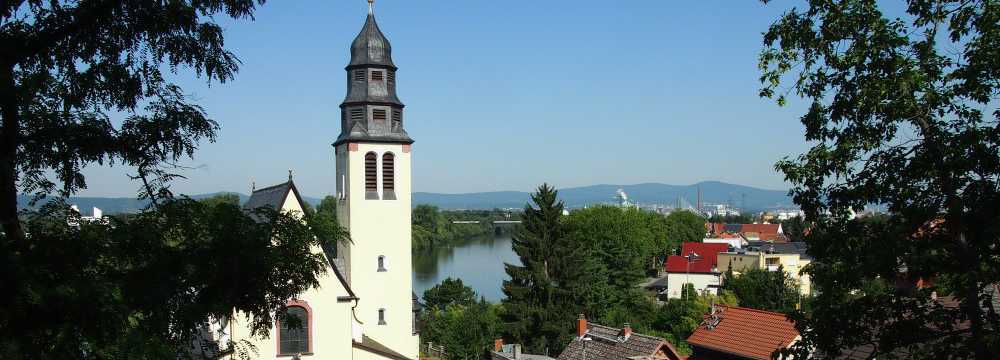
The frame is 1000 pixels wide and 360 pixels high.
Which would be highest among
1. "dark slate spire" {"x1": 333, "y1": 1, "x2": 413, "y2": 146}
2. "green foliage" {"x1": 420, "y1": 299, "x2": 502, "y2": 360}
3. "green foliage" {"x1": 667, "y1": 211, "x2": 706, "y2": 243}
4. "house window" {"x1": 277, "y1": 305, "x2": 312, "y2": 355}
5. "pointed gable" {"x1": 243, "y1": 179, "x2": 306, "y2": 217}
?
"dark slate spire" {"x1": 333, "y1": 1, "x2": 413, "y2": 146}

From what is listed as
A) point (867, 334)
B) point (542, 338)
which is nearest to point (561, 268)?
point (542, 338)

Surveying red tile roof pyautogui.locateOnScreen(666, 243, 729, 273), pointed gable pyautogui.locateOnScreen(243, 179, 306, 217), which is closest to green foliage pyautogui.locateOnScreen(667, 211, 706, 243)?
red tile roof pyautogui.locateOnScreen(666, 243, 729, 273)

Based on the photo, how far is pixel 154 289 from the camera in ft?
26.6

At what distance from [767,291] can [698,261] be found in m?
22.5

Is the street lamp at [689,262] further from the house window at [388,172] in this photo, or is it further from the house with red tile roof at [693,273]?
the house window at [388,172]

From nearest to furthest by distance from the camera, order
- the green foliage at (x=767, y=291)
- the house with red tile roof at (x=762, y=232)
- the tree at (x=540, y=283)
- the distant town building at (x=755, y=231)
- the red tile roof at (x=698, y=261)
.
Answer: the tree at (x=540, y=283)
the green foliage at (x=767, y=291)
the red tile roof at (x=698, y=261)
the house with red tile roof at (x=762, y=232)
the distant town building at (x=755, y=231)

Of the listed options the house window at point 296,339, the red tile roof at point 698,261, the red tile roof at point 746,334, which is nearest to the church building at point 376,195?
the house window at point 296,339

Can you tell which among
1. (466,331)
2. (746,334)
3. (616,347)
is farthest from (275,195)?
(466,331)

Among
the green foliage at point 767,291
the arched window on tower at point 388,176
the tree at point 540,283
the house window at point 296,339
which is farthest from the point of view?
the green foliage at point 767,291

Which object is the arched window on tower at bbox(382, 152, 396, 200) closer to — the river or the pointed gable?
the pointed gable

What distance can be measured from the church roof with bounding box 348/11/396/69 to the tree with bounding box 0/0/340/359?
18.3m

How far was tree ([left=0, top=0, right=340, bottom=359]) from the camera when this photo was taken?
7.11m

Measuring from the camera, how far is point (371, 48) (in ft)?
90.0

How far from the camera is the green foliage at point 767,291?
4197cm
